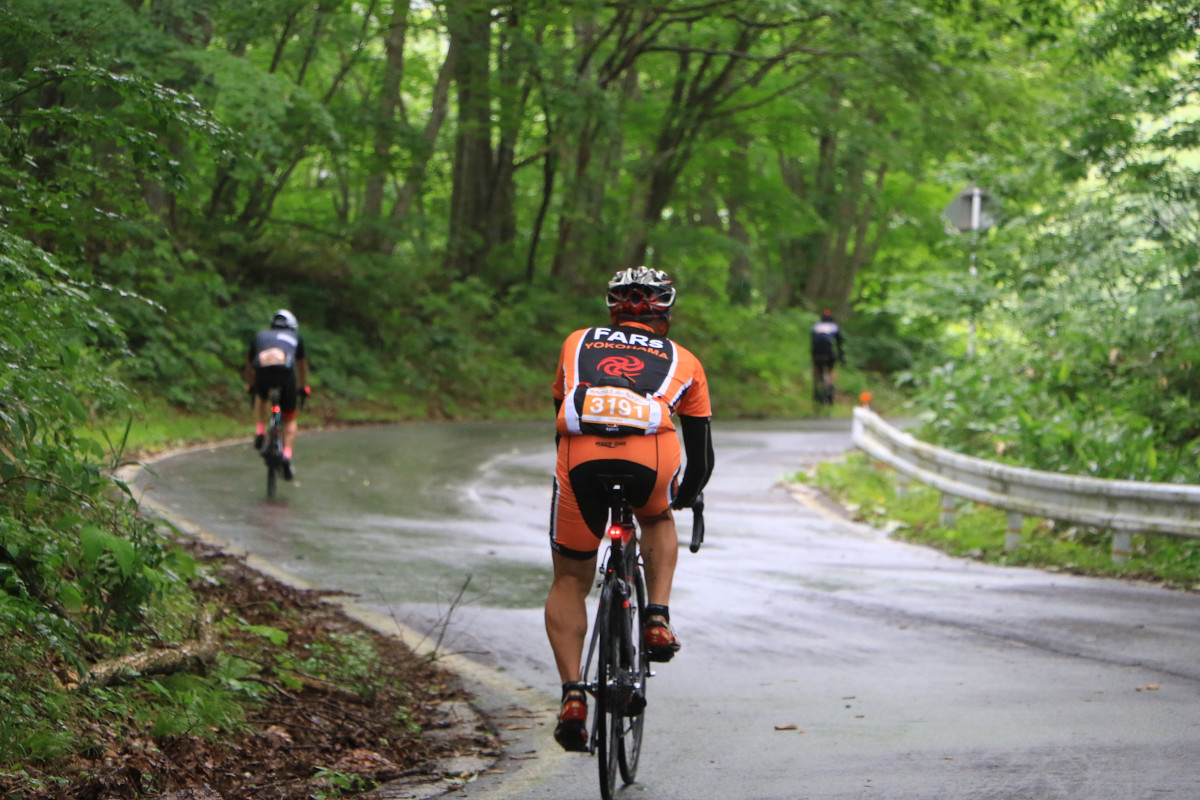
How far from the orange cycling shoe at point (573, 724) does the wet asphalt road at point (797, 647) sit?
525mm

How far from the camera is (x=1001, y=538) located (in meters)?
13.2

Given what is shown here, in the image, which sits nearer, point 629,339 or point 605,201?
point 629,339

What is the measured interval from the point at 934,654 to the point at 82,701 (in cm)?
502

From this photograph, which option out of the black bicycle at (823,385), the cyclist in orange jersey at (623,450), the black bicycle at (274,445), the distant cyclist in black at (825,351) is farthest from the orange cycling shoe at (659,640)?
the black bicycle at (823,385)

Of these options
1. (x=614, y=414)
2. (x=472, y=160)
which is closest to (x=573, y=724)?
(x=614, y=414)

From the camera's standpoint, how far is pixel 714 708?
698 centimetres

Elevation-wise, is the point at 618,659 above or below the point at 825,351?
below

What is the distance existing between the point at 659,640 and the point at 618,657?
203 millimetres

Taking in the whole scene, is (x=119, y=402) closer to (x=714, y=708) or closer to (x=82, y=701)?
(x=82, y=701)

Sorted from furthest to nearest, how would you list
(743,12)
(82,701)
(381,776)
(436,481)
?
(743,12) → (436,481) → (381,776) → (82,701)

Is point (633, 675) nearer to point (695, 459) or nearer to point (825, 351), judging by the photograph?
point (695, 459)

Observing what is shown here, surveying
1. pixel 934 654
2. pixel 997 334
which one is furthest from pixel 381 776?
pixel 997 334

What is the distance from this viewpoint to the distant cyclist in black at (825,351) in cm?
3016

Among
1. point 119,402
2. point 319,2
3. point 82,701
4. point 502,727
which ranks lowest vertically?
point 502,727
